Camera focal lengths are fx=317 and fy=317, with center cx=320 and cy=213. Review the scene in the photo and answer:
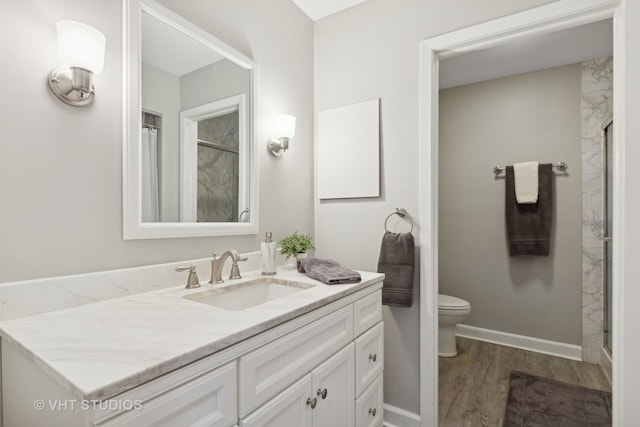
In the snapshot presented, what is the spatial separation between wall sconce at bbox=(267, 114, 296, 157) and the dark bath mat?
198cm

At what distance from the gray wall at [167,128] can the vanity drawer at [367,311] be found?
86 centimetres

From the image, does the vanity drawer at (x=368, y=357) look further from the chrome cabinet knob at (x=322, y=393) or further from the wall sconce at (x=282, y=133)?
the wall sconce at (x=282, y=133)

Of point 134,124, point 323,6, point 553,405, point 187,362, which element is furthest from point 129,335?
point 553,405

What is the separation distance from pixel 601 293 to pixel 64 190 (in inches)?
133

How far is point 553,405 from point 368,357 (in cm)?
139

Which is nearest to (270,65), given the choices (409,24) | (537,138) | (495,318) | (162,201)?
(409,24)

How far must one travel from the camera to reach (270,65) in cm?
178

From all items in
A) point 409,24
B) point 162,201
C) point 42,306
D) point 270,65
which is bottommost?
point 42,306

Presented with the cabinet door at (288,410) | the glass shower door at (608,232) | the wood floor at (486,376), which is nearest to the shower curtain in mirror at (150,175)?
the cabinet door at (288,410)

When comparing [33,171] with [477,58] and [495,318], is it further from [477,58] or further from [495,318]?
[495,318]

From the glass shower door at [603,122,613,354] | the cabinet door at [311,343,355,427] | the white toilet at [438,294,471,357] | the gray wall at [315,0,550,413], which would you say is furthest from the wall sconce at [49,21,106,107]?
the glass shower door at [603,122,613,354]

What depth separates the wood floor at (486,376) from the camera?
1863mm

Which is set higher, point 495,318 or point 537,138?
point 537,138

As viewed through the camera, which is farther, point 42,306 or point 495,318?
point 495,318
